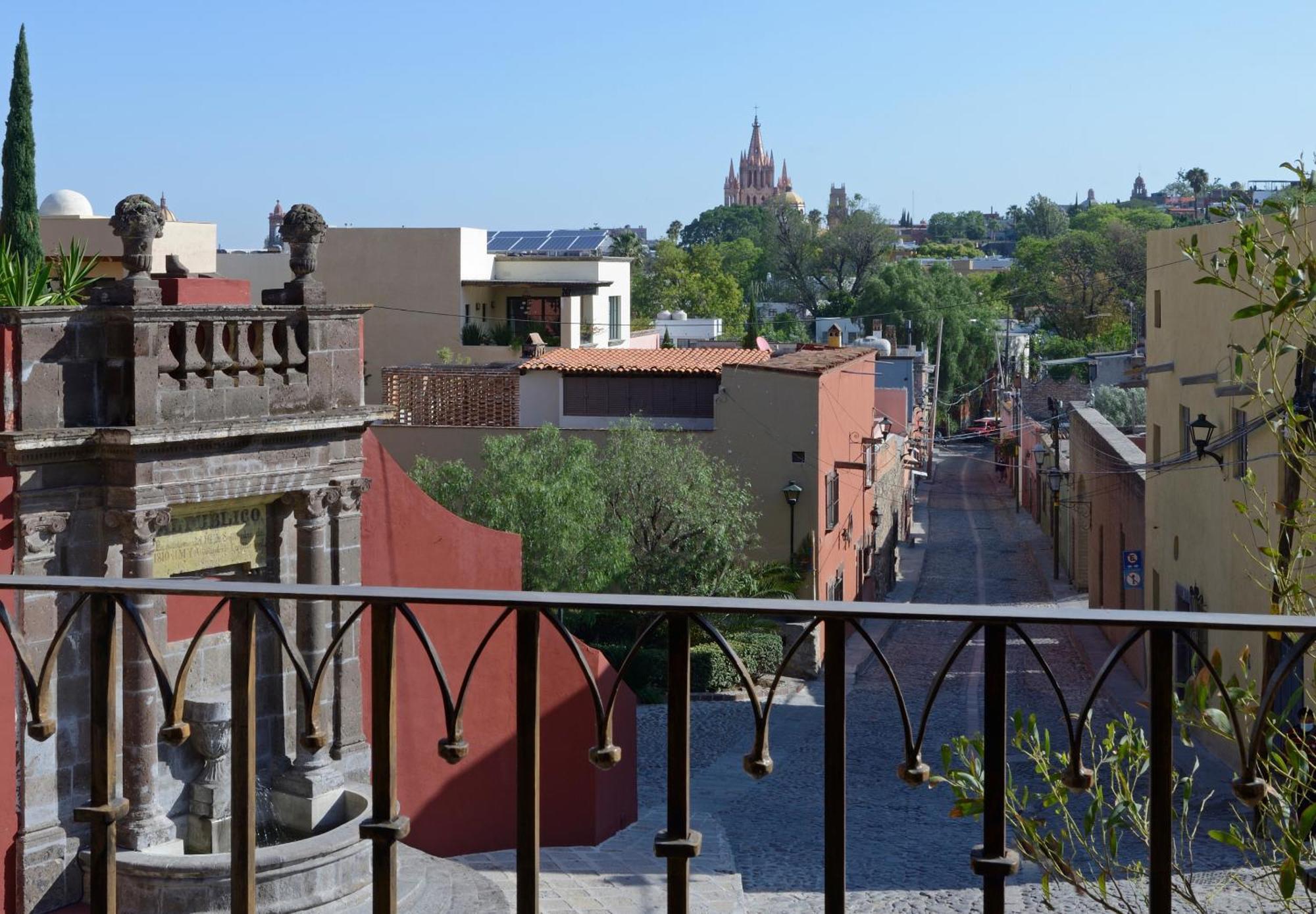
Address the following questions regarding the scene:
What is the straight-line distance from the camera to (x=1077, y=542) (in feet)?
117

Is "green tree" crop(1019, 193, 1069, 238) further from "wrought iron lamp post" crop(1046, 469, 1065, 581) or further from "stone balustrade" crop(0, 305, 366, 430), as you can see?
"stone balustrade" crop(0, 305, 366, 430)

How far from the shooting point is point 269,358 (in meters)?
11.3

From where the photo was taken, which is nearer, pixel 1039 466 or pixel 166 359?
pixel 166 359

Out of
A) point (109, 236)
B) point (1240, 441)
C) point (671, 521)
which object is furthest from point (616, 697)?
point (109, 236)

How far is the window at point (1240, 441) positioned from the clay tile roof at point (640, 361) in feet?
37.9

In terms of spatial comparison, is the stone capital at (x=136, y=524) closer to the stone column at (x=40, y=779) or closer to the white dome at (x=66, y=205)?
the stone column at (x=40, y=779)

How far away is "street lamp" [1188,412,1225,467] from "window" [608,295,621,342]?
25000mm

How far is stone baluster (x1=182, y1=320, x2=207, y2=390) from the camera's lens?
10766 millimetres

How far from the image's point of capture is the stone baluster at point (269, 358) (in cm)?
1125

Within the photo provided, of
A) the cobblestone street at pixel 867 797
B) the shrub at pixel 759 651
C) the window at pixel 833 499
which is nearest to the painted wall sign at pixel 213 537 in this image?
the cobblestone street at pixel 867 797

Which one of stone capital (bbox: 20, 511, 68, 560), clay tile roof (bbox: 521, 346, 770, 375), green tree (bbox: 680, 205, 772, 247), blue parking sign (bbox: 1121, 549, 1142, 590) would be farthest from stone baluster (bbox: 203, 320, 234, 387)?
green tree (bbox: 680, 205, 772, 247)

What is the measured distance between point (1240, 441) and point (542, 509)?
9.64m

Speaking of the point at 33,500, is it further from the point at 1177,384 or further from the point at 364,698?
the point at 1177,384

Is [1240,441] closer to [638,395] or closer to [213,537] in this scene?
[213,537]
